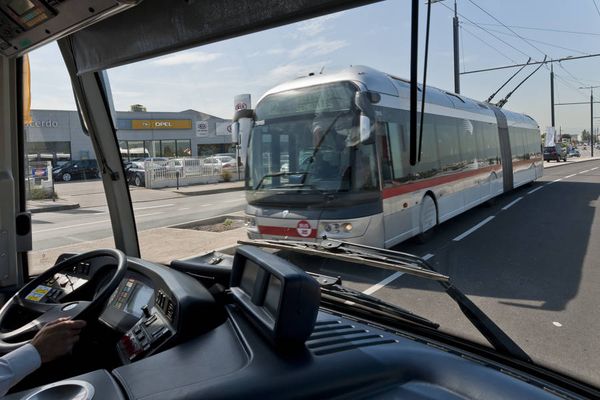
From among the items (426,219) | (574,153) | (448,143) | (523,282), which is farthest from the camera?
(574,153)

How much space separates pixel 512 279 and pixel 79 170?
171 inches

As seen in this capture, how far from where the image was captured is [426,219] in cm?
839

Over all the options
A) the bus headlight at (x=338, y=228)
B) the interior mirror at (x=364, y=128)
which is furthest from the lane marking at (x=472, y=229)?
the interior mirror at (x=364, y=128)

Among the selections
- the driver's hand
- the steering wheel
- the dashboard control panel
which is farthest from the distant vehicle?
the driver's hand

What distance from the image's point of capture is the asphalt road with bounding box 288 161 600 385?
2678 mm

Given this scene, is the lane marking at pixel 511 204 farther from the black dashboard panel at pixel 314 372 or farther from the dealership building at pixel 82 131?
the black dashboard panel at pixel 314 372

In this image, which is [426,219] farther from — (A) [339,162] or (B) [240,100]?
(B) [240,100]

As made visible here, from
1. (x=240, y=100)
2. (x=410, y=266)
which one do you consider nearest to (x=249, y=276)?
(x=410, y=266)

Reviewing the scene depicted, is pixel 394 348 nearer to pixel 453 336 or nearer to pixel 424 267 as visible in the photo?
pixel 453 336

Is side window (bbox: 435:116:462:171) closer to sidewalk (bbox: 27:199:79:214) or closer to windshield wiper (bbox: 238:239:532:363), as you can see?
sidewalk (bbox: 27:199:79:214)

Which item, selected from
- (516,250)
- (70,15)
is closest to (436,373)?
(70,15)

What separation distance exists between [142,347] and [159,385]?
0.55 m

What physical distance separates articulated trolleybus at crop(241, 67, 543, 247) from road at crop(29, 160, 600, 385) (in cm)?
98

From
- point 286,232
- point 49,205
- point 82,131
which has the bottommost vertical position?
point 286,232
